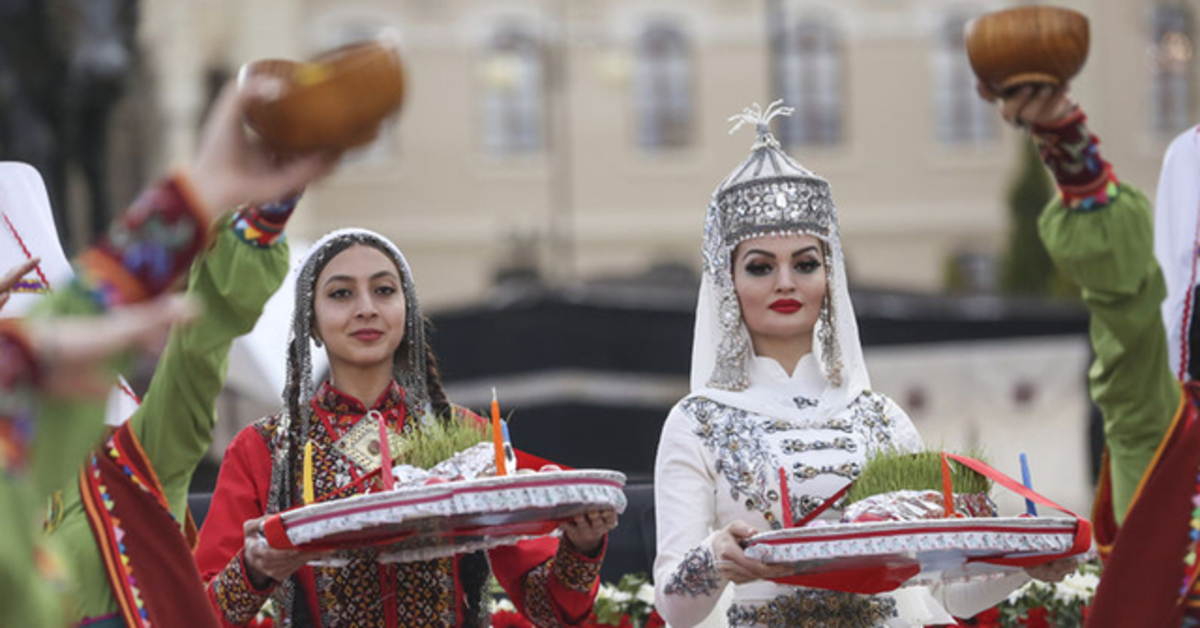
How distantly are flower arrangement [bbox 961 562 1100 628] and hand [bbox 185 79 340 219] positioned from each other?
3242 millimetres

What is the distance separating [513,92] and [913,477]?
2905 cm

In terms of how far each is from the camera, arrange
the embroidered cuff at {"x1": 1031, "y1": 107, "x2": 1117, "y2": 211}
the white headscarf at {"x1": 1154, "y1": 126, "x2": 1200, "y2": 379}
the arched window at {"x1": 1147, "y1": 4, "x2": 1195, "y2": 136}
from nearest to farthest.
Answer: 1. the embroidered cuff at {"x1": 1031, "y1": 107, "x2": 1117, "y2": 211}
2. the white headscarf at {"x1": 1154, "y1": 126, "x2": 1200, "y2": 379}
3. the arched window at {"x1": 1147, "y1": 4, "x2": 1195, "y2": 136}

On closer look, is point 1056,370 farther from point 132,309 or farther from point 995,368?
point 132,309

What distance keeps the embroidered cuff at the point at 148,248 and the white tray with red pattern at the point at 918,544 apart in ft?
4.52

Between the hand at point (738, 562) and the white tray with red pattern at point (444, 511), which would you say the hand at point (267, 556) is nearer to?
the white tray with red pattern at point (444, 511)

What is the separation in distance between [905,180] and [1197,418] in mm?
29776

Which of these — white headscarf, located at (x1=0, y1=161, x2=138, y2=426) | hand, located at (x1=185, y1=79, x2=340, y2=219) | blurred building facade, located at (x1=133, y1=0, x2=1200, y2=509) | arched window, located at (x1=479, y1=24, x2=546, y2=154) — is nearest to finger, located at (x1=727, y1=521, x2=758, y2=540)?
white headscarf, located at (x1=0, y1=161, x2=138, y2=426)

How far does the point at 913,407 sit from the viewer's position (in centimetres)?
1609

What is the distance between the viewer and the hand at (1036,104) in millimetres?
3164

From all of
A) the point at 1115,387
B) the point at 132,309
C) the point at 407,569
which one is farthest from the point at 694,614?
the point at 132,309

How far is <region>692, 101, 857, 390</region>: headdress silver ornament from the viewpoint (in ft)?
14.7

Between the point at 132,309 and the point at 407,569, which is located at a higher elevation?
the point at 132,309

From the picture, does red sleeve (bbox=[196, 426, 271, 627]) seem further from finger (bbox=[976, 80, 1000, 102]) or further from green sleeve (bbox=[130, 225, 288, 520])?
finger (bbox=[976, 80, 1000, 102])

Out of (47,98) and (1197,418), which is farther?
(47,98)
